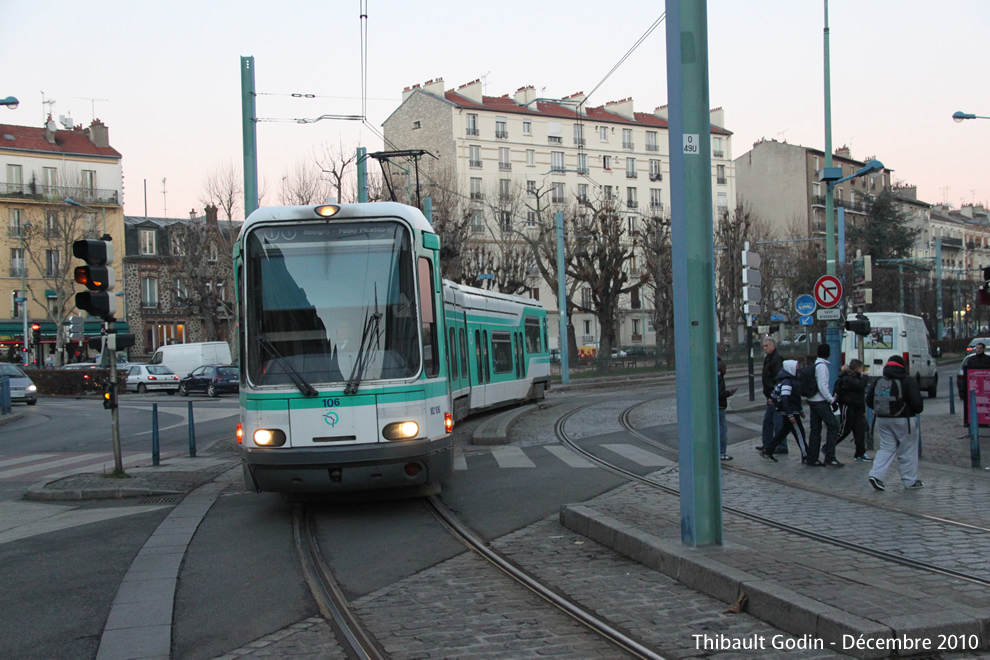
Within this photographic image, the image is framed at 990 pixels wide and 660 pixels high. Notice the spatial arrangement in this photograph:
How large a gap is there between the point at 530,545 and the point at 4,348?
62.9 meters

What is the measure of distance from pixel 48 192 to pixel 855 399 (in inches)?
2431

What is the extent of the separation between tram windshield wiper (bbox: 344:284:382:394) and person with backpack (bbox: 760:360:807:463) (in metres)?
6.41

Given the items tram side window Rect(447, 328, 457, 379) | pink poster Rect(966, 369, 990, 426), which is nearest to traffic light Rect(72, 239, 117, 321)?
tram side window Rect(447, 328, 457, 379)

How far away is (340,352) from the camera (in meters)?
9.02

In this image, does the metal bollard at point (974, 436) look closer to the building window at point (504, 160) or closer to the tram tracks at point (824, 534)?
the tram tracks at point (824, 534)

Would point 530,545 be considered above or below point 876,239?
below

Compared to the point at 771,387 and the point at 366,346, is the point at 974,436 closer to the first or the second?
the point at 771,387

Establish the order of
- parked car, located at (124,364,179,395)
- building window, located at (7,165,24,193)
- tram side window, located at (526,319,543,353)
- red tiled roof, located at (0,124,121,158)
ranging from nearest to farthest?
1. tram side window, located at (526,319,543,353)
2. parked car, located at (124,364,179,395)
3. building window, located at (7,165,24,193)
4. red tiled roof, located at (0,124,121,158)

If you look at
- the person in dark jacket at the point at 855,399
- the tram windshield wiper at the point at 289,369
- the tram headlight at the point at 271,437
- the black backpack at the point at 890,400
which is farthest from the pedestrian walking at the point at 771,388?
the tram headlight at the point at 271,437

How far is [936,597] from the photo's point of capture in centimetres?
542

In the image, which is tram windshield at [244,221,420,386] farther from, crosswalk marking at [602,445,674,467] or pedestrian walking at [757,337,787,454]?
pedestrian walking at [757,337,787,454]

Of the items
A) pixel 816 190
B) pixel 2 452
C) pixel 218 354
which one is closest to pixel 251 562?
pixel 2 452

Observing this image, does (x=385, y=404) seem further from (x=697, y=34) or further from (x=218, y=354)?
(x=218, y=354)

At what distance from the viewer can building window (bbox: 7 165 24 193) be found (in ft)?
204
